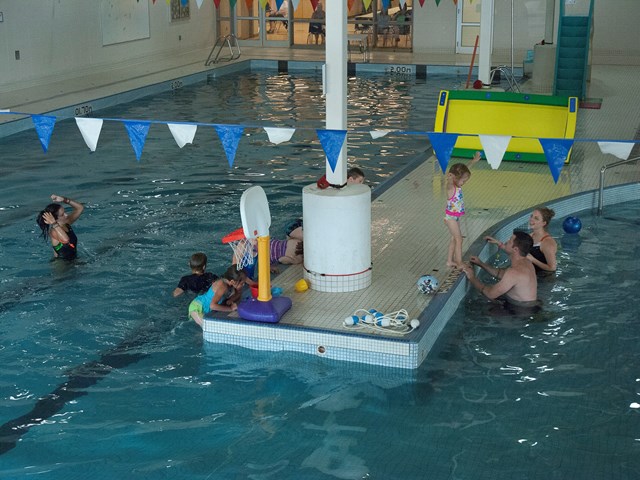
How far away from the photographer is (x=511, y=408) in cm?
634

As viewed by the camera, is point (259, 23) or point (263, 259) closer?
point (263, 259)

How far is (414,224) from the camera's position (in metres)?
9.91

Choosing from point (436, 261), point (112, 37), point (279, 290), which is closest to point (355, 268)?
point (279, 290)

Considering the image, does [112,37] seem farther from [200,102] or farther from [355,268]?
[355,268]

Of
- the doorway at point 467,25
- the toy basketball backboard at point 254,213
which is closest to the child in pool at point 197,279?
the toy basketball backboard at point 254,213

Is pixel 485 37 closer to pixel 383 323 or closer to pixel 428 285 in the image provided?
pixel 428 285

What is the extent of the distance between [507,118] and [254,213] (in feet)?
23.6

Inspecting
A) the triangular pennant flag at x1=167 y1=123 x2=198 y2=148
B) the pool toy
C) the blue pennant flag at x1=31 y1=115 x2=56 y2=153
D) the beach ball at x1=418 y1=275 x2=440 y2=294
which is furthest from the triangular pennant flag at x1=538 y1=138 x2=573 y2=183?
the pool toy

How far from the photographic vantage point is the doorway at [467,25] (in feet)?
86.2

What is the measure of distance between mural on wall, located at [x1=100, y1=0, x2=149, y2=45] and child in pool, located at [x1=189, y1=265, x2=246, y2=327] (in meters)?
16.0

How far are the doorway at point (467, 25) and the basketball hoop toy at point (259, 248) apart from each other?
20.4m

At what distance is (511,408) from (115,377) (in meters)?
2.90

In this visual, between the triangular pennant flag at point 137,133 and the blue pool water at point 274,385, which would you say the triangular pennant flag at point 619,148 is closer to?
the blue pool water at point 274,385

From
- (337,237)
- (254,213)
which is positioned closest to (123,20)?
(337,237)
